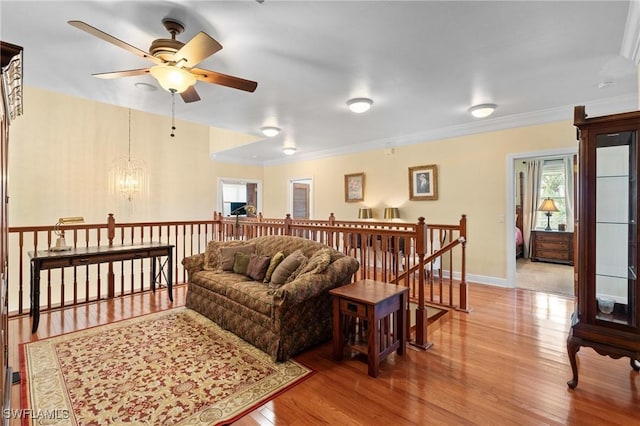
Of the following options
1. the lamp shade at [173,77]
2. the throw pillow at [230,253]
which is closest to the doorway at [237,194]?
the throw pillow at [230,253]

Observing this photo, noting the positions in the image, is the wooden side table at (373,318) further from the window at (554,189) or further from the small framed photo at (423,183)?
the window at (554,189)

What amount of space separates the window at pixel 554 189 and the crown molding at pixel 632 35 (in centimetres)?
484

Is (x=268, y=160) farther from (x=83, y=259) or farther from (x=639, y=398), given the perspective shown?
(x=639, y=398)

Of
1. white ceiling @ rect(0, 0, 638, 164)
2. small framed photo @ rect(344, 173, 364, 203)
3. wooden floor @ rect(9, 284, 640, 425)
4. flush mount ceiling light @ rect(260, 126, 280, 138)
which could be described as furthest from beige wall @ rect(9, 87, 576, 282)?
wooden floor @ rect(9, 284, 640, 425)

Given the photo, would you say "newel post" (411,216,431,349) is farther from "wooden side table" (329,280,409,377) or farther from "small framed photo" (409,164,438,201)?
"small framed photo" (409,164,438,201)

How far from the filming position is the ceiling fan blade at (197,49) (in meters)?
1.95

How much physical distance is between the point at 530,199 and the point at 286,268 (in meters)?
6.77

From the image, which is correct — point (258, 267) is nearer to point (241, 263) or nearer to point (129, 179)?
point (241, 263)

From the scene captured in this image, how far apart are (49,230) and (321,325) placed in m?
3.65

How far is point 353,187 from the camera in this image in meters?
6.59

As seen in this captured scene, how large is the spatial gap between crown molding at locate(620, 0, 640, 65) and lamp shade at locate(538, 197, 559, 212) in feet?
15.6

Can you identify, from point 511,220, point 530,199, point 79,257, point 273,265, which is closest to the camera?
point 273,265

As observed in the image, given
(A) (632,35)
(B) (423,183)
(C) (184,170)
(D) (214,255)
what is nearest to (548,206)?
(B) (423,183)

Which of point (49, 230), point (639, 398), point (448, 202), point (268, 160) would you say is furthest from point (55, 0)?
point (268, 160)
